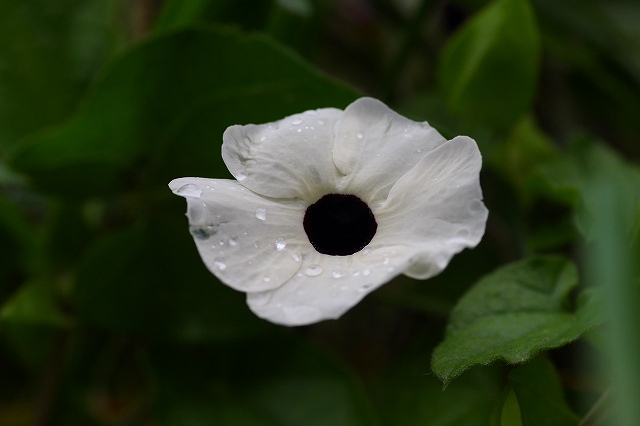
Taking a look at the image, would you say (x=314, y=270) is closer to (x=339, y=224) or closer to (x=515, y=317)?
(x=339, y=224)

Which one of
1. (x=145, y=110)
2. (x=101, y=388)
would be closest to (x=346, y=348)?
(x=101, y=388)

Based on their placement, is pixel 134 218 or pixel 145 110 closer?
pixel 145 110

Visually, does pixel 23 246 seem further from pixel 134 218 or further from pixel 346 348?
pixel 346 348

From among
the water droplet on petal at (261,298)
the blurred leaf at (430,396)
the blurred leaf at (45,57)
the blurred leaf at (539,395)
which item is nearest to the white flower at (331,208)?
the water droplet on petal at (261,298)

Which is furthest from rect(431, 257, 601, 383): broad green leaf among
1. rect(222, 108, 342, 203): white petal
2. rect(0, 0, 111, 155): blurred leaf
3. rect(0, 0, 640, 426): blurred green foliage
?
rect(0, 0, 111, 155): blurred leaf

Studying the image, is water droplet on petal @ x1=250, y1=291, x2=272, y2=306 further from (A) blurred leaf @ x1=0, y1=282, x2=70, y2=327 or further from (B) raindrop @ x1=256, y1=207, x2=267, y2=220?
(A) blurred leaf @ x1=0, y1=282, x2=70, y2=327

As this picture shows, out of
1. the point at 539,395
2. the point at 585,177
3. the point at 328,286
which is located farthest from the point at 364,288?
the point at 585,177
